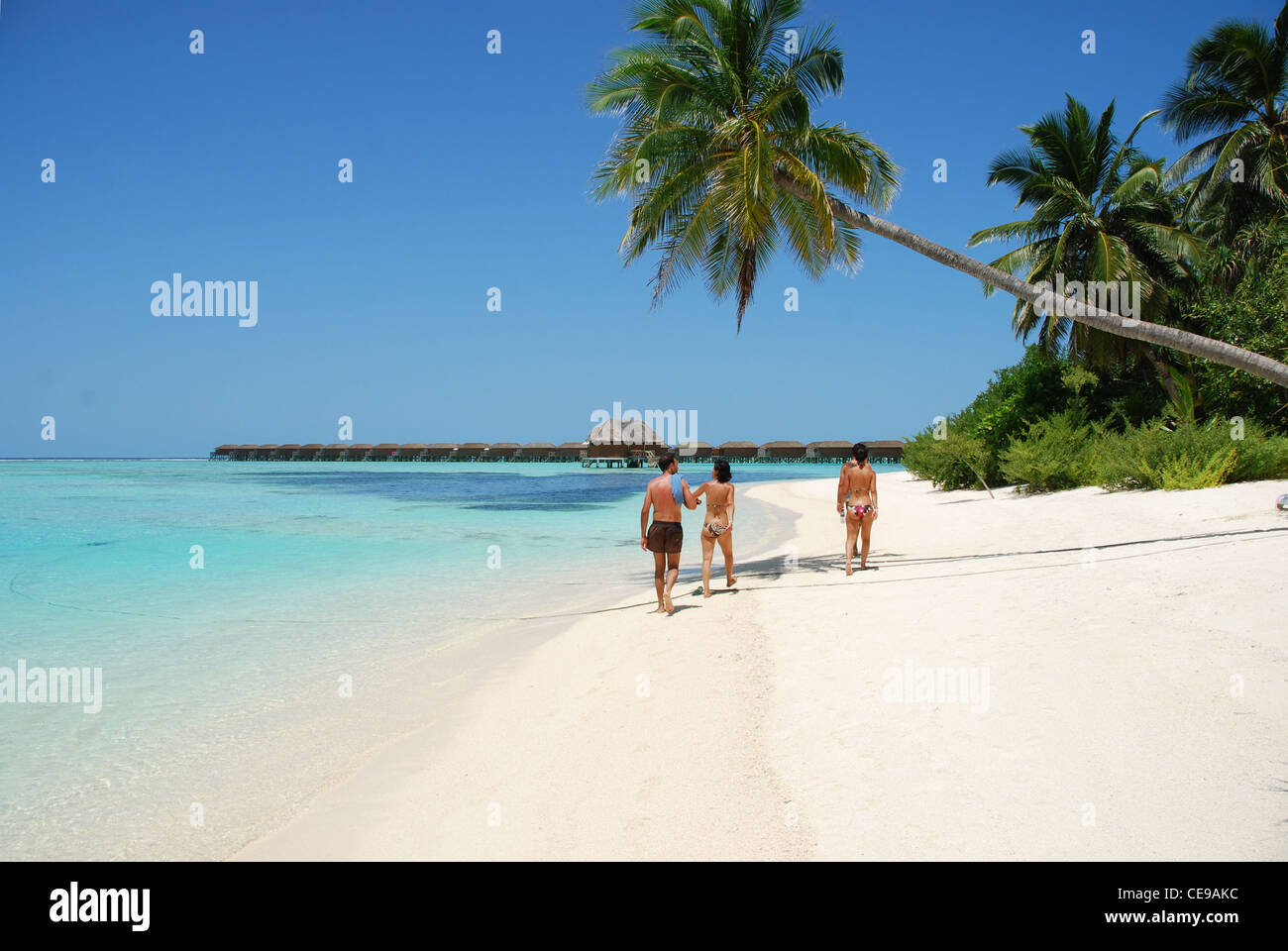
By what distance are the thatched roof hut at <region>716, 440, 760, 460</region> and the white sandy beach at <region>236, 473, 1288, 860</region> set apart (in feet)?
292

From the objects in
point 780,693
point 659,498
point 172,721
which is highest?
point 659,498

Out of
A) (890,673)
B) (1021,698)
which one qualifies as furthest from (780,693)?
(1021,698)

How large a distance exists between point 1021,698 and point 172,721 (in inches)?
235

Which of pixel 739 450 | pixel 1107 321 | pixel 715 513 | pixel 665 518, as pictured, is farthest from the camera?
pixel 739 450

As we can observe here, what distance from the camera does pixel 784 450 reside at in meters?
98.2

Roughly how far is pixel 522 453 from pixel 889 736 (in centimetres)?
9984

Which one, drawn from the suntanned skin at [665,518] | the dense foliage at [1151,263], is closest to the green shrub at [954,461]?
the dense foliage at [1151,263]

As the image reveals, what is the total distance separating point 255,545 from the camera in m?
16.4

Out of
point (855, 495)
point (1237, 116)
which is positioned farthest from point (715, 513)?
point (1237, 116)

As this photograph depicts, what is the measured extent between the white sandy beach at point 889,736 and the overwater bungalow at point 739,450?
89.1m

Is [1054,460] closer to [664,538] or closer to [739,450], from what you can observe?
[664,538]

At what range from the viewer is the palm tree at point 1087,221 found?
1881cm

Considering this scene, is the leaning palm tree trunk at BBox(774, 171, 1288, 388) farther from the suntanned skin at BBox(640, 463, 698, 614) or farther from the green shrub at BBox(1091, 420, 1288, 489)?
the suntanned skin at BBox(640, 463, 698, 614)
